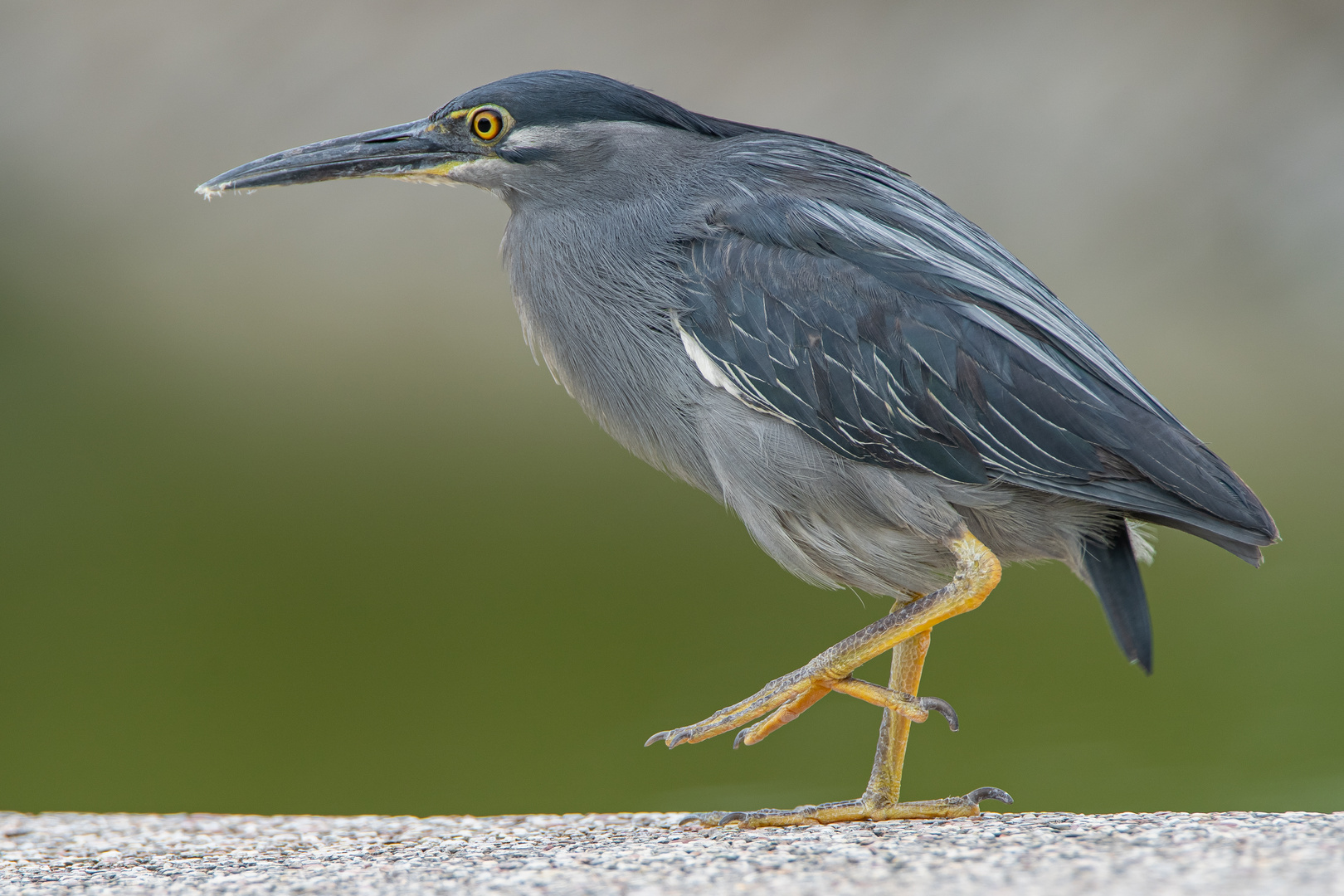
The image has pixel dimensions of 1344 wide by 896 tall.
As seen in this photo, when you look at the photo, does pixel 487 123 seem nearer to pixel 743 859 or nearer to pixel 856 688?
pixel 856 688

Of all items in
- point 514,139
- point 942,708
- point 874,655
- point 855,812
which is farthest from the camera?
point 514,139

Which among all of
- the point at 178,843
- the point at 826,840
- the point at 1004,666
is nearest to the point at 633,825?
the point at 826,840

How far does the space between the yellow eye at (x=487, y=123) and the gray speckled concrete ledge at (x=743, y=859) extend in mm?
1847

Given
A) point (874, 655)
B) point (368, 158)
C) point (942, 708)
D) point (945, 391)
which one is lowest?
point (942, 708)

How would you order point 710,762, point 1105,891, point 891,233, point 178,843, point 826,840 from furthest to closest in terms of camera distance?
point 710,762
point 178,843
point 891,233
point 826,840
point 1105,891

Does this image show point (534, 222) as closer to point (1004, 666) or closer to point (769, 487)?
point (769, 487)

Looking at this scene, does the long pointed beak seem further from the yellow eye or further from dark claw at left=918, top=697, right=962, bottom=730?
dark claw at left=918, top=697, right=962, bottom=730

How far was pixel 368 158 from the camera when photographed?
3293 millimetres

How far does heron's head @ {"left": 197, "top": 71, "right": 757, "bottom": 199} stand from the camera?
10.5ft

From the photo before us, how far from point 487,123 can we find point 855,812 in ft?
6.73

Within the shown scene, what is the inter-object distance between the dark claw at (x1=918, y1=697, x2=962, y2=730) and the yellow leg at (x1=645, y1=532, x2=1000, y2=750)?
5 cm

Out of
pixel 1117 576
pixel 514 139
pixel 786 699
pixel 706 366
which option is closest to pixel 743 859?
pixel 786 699

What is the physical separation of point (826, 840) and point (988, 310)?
4.18ft

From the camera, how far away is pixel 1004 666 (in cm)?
769
